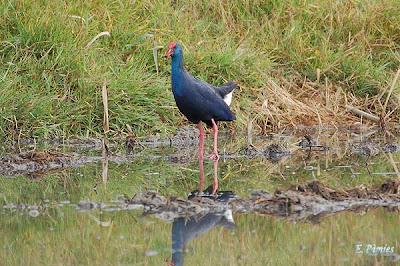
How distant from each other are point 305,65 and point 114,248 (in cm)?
639

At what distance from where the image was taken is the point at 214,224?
5.40 m

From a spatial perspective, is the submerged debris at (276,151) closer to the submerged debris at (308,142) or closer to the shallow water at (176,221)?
the shallow water at (176,221)

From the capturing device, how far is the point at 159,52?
998 cm

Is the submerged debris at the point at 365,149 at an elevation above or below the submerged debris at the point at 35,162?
above

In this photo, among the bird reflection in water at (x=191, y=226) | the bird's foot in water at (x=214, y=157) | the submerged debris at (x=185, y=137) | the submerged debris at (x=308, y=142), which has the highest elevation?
the bird reflection in water at (x=191, y=226)

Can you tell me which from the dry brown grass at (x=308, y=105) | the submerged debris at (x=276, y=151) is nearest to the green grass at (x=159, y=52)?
the dry brown grass at (x=308, y=105)

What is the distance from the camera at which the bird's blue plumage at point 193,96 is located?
8.15m

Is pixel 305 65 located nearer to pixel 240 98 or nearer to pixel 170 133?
pixel 240 98

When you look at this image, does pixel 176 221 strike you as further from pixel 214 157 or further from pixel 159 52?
pixel 159 52

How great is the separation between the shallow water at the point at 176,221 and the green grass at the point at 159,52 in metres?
1.00

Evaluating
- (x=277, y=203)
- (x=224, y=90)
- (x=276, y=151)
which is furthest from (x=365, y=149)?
(x=277, y=203)

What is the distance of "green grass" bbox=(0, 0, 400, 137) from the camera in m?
8.98

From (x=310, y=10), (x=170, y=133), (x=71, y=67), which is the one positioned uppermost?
(x=310, y=10)

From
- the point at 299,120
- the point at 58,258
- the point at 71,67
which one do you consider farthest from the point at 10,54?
the point at 58,258
